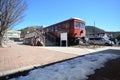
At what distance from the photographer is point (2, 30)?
18.8 m

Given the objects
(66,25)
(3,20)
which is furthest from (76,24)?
(3,20)

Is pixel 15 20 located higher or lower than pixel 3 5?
lower

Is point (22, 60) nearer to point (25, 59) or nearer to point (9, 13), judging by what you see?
point (25, 59)

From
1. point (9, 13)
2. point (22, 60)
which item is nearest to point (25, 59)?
point (22, 60)

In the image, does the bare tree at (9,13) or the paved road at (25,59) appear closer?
the paved road at (25,59)

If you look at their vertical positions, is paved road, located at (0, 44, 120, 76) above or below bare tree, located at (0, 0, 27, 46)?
below

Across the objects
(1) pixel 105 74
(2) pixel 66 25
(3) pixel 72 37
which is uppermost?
(2) pixel 66 25

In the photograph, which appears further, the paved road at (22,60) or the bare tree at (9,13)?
the bare tree at (9,13)

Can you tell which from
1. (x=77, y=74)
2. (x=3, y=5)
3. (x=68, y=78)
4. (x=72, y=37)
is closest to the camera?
(x=68, y=78)

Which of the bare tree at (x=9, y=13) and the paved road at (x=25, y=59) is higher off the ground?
the bare tree at (x=9, y=13)

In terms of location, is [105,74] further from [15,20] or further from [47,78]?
[15,20]

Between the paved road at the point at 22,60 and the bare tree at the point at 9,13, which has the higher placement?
the bare tree at the point at 9,13

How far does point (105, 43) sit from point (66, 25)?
8360mm

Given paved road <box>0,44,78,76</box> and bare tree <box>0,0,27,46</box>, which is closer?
paved road <box>0,44,78,76</box>
